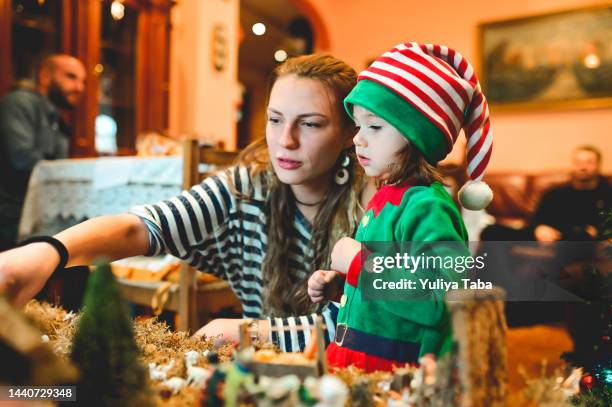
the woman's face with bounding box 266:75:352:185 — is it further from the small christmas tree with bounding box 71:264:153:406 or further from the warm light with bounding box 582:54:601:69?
the warm light with bounding box 582:54:601:69

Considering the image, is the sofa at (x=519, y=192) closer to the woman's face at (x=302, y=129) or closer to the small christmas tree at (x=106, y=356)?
the woman's face at (x=302, y=129)

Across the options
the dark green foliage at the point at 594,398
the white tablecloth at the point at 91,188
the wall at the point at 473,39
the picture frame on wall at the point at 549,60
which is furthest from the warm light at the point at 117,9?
the dark green foliage at the point at 594,398

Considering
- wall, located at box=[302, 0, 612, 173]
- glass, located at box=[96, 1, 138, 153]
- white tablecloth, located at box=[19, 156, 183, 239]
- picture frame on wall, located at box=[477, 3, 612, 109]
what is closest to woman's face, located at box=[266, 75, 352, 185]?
white tablecloth, located at box=[19, 156, 183, 239]

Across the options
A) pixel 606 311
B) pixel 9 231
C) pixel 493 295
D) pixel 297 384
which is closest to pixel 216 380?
pixel 297 384

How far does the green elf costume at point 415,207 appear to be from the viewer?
58 cm

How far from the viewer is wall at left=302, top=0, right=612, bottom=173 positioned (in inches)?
178

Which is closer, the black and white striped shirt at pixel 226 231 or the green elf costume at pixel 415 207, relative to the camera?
the green elf costume at pixel 415 207

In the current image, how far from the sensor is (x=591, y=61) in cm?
441

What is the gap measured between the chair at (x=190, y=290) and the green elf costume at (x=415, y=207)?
1.11 meters

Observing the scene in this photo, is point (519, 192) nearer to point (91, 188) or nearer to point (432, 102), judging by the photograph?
point (91, 188)

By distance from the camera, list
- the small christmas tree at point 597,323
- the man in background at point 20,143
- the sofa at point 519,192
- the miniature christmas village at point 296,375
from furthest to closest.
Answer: the sofa at point 519,192, the man in background at point 20,143, the small christmas tree at point 597,323, the miniature christmas village at point 296,375

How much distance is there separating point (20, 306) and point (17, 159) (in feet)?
7.30

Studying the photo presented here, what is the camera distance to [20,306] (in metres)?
0.59

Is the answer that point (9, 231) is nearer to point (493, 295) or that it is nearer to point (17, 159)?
point (17, 159)
